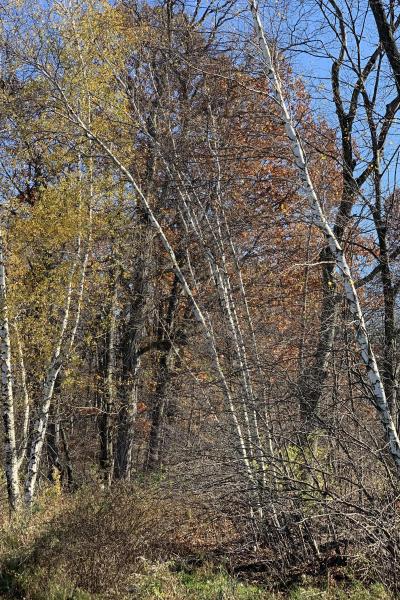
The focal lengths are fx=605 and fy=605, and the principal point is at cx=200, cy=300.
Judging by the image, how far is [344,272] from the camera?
20.2ft

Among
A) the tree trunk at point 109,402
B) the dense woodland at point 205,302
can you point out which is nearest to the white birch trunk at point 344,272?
the dense woodland at point 205,302

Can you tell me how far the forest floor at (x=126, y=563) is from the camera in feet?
20.1

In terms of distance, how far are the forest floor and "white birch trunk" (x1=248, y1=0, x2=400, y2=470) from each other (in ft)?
5.23

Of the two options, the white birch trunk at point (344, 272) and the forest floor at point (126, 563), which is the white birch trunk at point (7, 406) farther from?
the white birch trunk at point (344, 272)

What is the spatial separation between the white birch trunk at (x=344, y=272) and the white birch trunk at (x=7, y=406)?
21.2ft

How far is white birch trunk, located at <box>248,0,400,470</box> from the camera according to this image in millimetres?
5918

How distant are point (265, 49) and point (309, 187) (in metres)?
1.54

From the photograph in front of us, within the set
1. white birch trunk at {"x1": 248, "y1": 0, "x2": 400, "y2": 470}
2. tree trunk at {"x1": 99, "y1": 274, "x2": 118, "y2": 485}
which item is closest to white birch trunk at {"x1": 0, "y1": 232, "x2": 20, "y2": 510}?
tree trunk at {"x1": 99, "y1": 274, "x2": 118, "y2": 485}

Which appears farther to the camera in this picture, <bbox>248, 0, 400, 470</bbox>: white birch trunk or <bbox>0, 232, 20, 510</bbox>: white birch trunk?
<bbox>0, 232, 20, 510</bbox>: white birch trunk

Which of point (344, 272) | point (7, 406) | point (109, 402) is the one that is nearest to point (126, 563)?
point (344, 272)

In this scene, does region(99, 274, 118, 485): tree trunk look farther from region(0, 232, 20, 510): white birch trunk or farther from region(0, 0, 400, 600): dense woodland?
region(0, 232, 20, 510): white birch trunk

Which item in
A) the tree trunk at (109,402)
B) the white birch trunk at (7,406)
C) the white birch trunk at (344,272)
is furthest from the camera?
the tree trunk at (109,402)

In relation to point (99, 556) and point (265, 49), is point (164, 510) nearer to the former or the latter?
point (99, 556)

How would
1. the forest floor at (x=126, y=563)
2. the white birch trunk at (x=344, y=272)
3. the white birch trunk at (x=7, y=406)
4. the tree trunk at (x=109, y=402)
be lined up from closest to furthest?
1. the white birch trunk at (x=344, y=272)
2. the forest floor at (x=126, y=563)
3. the white birch trunk at (x=7, y=406)
4. the tree trunk at (x=109, y=402)
